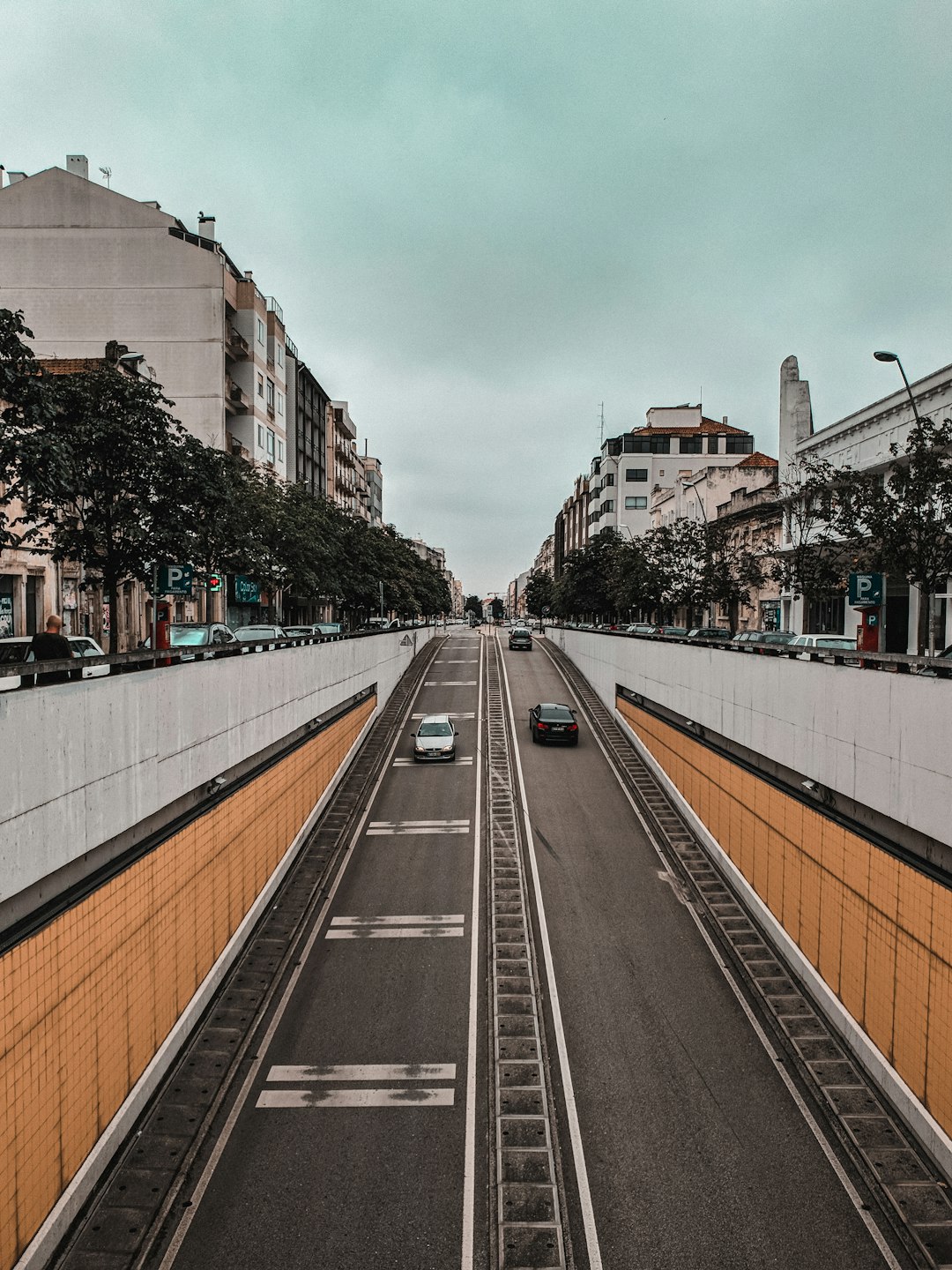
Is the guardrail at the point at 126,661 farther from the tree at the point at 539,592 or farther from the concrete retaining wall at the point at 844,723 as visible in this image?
the tree at the point at 539,592

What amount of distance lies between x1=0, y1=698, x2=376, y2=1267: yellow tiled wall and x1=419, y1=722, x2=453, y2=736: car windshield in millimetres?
15694

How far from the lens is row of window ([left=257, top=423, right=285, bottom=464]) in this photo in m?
53.4

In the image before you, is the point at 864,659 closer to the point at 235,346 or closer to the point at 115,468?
the point at 115,468

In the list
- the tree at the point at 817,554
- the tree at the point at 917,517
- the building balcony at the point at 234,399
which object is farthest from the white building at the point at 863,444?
the building balcony at the point at 234,399

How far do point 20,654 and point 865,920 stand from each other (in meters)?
14.1

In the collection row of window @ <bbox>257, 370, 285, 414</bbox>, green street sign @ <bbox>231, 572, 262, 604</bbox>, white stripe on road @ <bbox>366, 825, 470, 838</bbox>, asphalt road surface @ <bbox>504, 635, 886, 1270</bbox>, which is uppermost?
row of window @ <bbox>257, 370, 285, 414</bbox>

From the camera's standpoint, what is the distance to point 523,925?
17.8 metres

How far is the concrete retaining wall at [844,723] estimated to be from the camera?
1051 centimetres

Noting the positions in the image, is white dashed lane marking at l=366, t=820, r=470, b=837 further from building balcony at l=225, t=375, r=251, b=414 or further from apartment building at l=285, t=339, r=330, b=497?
apartment building at l=285, t=339, r=330, b=497

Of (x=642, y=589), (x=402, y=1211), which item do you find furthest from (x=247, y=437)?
(x=402, y=1211)

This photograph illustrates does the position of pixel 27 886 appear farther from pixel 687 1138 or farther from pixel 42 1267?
pixel 687 1138

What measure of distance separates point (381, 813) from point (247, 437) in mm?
34259

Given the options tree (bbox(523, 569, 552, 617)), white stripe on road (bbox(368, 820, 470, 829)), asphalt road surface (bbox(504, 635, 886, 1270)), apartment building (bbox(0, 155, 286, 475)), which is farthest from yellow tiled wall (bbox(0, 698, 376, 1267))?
tree (bbox(523, 569, 552, 617))

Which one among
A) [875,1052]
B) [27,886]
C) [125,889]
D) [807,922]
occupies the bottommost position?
[875,1052]
